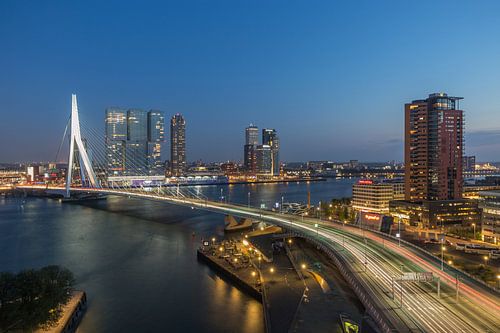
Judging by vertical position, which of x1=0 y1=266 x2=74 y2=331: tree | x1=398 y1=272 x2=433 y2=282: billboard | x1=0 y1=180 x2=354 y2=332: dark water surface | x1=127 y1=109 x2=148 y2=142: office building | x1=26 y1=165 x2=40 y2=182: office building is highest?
x1=127 y1=109 x2=148 y2=142: office building

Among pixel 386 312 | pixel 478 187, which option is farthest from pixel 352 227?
pixel 478 187

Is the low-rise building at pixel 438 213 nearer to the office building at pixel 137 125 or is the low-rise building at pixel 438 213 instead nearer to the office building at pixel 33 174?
the office building at pixel 33 174

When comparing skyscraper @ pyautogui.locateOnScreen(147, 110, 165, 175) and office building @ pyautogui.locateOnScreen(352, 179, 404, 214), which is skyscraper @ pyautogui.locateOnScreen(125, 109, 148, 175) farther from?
office building @ pyautogui.locateOnScreen(352, 179, 404, 214)

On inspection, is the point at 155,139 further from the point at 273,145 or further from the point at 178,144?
the point at 273,145

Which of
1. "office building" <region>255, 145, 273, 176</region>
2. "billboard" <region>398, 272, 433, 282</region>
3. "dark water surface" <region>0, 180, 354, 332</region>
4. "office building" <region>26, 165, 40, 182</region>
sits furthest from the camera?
"office building" <region>255, 145, 273, 176</region>

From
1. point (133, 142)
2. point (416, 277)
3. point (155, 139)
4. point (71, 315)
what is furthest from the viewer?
point (155, 139)

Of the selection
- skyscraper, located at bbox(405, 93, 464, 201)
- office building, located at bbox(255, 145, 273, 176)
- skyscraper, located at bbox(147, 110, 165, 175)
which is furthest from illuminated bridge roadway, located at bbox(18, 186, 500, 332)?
office building, located at bbox(255, 145, 273, 176)

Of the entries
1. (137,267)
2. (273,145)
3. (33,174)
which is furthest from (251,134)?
(137,267)
